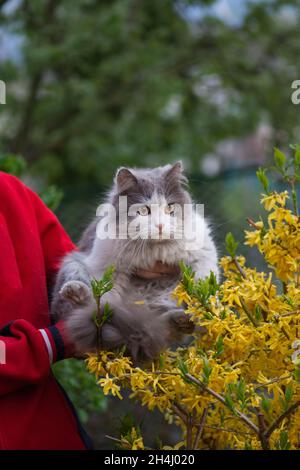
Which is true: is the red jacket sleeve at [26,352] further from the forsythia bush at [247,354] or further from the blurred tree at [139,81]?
the blurred tree at [139,81]

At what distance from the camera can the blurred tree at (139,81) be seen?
612 cm

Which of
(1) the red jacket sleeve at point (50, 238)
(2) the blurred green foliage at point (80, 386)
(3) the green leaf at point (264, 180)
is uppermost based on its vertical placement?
(3) the green leaf at point (264, 180)

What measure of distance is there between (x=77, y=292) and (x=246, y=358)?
522mm

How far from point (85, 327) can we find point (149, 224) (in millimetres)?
407

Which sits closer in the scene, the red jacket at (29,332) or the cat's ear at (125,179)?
the red jacket at (29,332)

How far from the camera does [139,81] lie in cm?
647

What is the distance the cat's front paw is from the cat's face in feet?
0.77

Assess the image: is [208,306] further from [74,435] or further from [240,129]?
[240,129]

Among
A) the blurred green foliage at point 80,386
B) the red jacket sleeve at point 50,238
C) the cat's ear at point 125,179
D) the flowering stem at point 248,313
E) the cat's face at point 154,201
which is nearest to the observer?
the flowering stem at point 248,313

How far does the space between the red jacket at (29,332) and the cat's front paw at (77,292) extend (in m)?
0.10

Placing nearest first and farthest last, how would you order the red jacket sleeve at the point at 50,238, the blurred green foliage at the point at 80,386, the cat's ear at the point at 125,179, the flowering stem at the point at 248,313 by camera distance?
the flowering stem at the point at 248,313 → the cat's ear at the point at 125,179 → the red jacket sleeve at the point at 50,238 → the blurred green foliage at the point at 80,386

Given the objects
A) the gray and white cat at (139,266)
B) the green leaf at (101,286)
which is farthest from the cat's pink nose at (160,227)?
the green leaf at (101,286)

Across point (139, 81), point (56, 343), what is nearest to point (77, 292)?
point (56, 343)

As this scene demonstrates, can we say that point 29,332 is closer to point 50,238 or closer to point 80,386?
point 50,238
